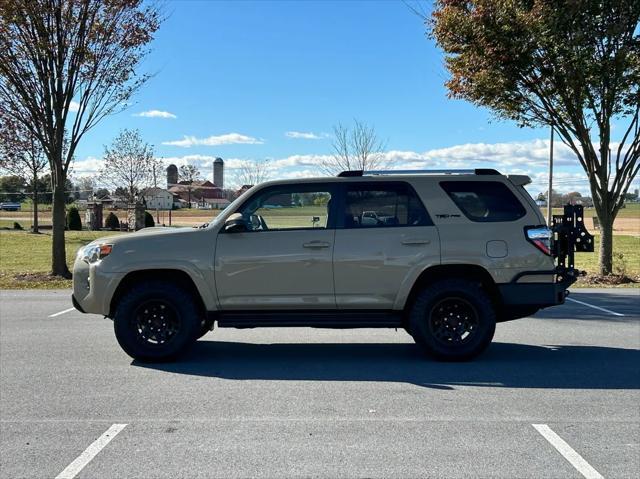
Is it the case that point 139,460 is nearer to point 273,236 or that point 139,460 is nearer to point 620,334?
point 273,236

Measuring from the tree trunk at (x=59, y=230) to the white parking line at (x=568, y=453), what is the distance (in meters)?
13.4

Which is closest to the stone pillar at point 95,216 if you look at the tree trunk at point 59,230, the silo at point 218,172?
the tree trunk at point 59,230

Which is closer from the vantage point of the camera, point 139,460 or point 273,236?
point 139,460

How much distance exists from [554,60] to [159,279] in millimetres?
9944

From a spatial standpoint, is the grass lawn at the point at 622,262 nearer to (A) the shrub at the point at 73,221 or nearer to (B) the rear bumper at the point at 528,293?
(B) the rear bumper at the point at 528,293

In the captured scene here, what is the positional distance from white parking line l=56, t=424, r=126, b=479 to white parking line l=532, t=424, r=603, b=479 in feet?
10.4

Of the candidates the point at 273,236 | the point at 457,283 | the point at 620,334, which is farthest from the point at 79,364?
the point at 620,334

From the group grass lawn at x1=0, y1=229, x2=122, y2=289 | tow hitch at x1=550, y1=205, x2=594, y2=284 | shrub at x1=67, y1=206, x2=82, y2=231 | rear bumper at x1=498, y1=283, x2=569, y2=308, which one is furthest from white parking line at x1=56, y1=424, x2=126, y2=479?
shrub at x1=67, y1=206, x2=82, y2=231

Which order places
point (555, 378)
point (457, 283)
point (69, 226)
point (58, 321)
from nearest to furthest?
point (555, 378)
point (457, 283)
point (58, 321)
point (69, 226)

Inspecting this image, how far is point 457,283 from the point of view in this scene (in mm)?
6445

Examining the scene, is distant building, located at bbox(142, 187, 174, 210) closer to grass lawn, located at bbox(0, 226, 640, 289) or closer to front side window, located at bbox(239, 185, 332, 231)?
grass lawn, located at bbox(0, 226, 640, 289)

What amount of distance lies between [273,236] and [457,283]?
2.02m

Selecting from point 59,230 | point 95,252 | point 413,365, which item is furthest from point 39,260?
point 413,365

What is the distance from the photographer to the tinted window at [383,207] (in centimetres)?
655
